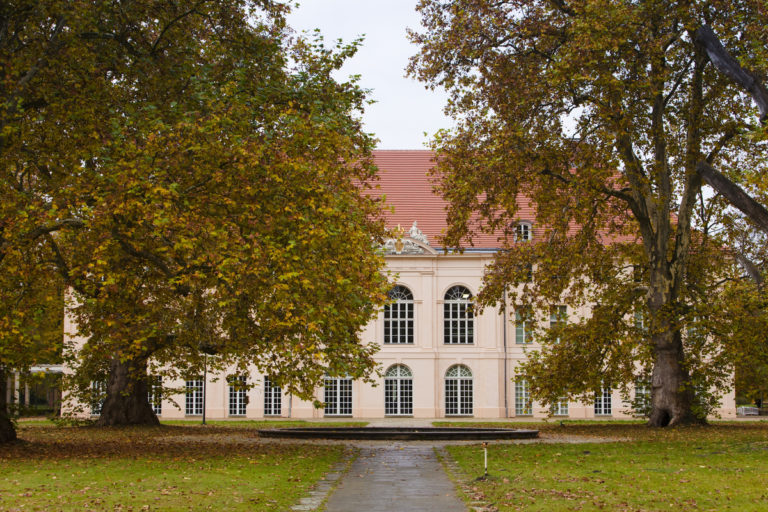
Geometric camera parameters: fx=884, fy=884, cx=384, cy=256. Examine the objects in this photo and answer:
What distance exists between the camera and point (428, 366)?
4203cm

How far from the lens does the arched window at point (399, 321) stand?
139 ft

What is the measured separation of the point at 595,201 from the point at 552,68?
6.92 meters

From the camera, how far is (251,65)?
17.9m

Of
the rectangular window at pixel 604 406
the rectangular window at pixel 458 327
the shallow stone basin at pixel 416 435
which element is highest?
the rectangular window at pixel 458 327

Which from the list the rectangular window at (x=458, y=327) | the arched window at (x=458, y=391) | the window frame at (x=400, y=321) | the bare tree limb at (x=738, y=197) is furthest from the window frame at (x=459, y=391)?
the bare tree limb at (x=738, y=197)

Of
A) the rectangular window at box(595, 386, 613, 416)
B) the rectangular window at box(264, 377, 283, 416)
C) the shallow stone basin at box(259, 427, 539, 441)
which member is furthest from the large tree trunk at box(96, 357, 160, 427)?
the rectangular window at box(595, 386, 613, 416)

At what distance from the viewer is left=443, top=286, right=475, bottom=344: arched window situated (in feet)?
139

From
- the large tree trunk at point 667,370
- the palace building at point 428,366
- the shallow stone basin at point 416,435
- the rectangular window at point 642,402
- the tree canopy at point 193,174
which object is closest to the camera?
the tree canopy at point 193,174

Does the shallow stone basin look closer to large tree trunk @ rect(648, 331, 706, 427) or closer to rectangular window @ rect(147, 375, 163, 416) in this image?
large tree trunk @ rect(648, 331, 706, 427)

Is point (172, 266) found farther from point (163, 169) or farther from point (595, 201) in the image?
point (595, 201)

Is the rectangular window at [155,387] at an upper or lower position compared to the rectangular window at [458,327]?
lower

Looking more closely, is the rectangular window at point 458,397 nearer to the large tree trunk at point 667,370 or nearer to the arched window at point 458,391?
the arched window at point 458,391

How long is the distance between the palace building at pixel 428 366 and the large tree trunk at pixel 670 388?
51.1ft

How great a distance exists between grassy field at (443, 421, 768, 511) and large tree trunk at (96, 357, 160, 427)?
1231cm
